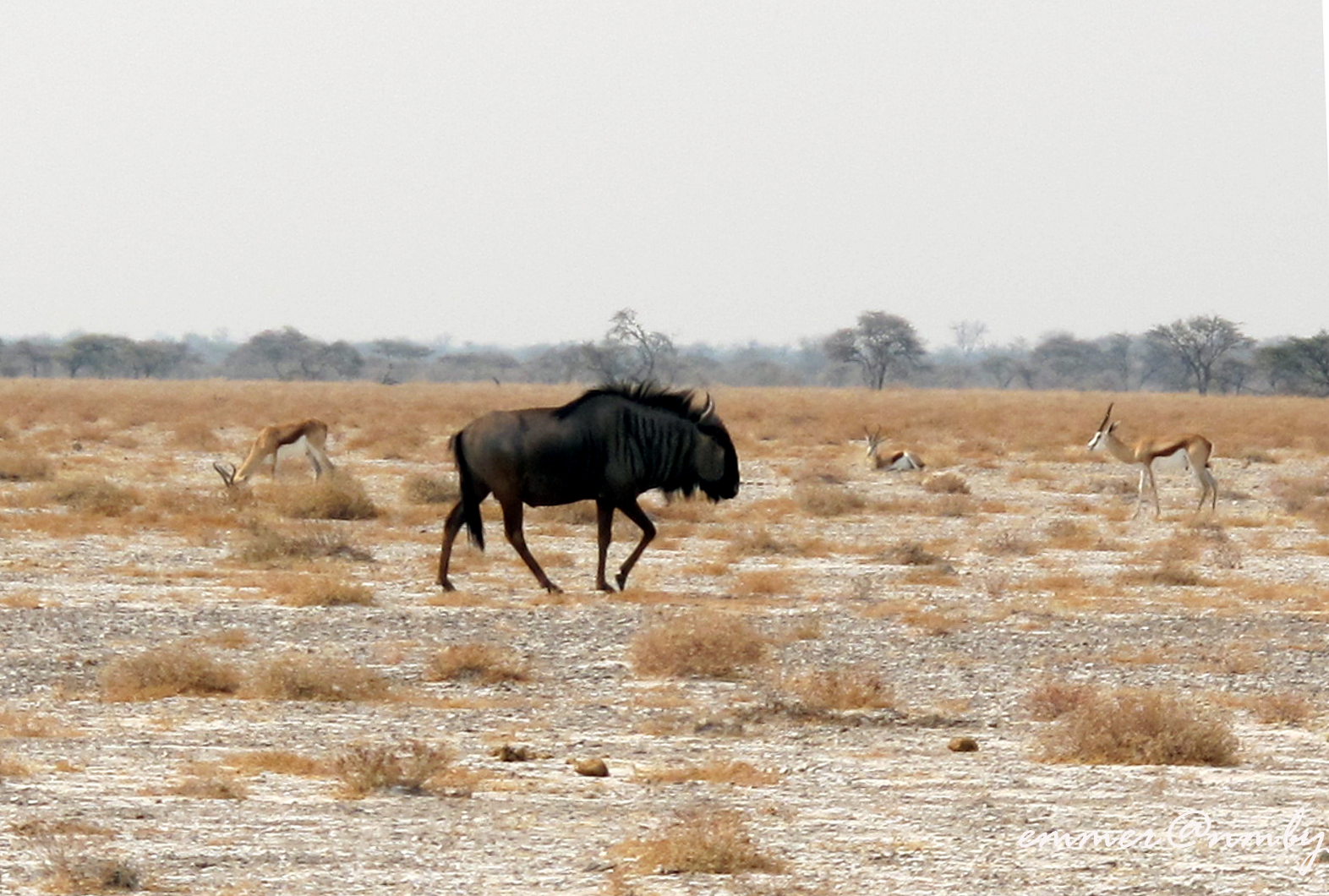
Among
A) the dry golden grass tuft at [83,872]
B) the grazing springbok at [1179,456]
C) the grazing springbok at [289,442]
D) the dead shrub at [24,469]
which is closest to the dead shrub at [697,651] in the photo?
the dry golden grass tuft at [83,872]

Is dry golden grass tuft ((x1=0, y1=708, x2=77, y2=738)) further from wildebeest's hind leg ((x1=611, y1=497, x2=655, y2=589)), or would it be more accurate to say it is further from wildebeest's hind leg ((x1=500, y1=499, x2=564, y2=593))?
wildebeest's hind leg ((x1=611, y1=497, x2=655, y2=589))

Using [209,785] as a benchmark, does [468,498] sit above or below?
above

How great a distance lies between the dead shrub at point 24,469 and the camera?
30.4m

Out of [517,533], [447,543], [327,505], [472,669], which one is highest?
[517,533]

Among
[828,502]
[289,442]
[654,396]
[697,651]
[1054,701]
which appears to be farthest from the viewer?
[289,442]

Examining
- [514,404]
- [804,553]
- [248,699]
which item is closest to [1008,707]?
[248,699]

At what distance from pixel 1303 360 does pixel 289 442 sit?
7508cm

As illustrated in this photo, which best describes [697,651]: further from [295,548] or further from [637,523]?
[295,548]

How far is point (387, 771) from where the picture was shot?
28.3 feet

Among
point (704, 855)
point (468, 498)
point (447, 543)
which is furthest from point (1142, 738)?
point (447, 543)

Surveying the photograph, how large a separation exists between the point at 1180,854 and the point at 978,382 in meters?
163

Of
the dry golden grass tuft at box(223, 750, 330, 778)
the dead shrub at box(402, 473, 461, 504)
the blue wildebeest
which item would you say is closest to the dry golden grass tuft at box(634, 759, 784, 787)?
the dry golden grass tuft at box(223, 750, 330, 778)

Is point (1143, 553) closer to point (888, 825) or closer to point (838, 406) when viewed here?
point (888, 825)

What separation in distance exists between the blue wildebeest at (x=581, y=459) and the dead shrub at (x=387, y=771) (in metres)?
7.62
